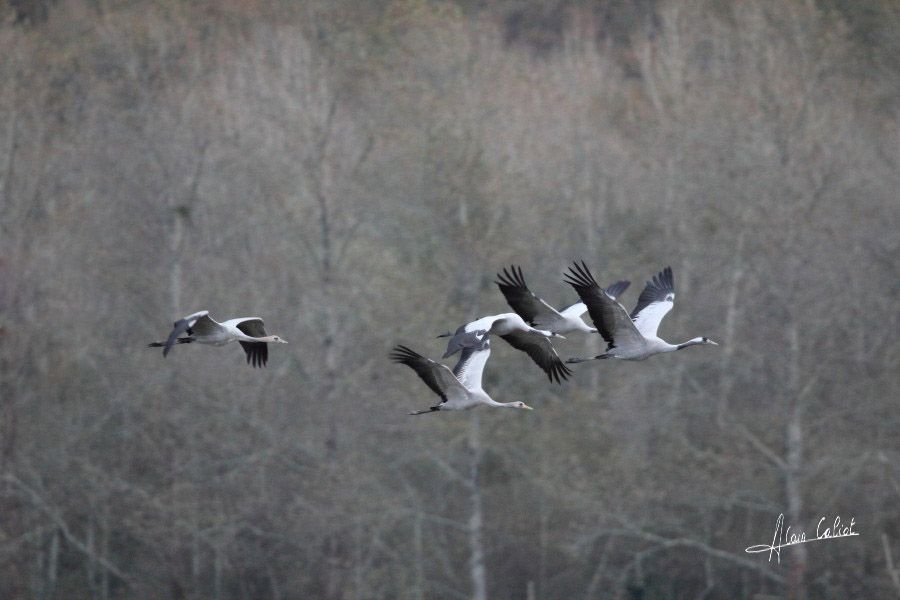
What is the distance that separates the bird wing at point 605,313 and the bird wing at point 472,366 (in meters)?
1.51

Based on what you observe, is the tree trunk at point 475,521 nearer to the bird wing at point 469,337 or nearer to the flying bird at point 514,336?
the flying bird at point 514,336

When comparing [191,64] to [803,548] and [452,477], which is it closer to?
[452,477]

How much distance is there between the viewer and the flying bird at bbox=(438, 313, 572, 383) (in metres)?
16.3

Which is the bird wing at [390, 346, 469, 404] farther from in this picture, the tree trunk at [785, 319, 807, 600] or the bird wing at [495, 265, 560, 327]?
the tree trunk at [785, 319, 807, 600]

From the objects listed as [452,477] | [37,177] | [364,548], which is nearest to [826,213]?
[452,477]

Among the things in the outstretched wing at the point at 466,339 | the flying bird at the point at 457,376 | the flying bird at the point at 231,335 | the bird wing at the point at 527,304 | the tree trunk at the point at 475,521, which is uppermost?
the bird wing at the point at 527,304

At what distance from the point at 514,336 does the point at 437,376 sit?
5.92 ft

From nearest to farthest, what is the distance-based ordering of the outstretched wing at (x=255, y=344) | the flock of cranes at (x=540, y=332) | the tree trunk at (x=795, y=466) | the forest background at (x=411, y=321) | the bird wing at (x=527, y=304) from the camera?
1. the flock of cranes at (x=540, y=332)
2. the bird wing at (x=527, y=304)
3. the outstretched wing at (x=255, y=344)
4. the tree trunk at (x=795, y=466)
5. the forest background at (x=411, y=321)

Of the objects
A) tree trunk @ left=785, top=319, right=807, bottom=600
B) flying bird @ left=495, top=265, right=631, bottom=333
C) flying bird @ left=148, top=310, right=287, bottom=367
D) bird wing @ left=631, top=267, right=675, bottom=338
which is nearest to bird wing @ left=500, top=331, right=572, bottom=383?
flying bird @ left=495, top=265, right=631, bottom=333

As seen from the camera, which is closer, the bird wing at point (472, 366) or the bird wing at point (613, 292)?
the bird wing at point (472, 366)

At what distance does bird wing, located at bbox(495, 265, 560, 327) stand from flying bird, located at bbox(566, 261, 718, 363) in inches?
22.5

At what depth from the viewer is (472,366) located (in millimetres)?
18453

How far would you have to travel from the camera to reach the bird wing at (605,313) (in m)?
16.6

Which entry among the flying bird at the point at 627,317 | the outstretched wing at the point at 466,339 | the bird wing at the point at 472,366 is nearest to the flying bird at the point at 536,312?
the flying bird at the point at 627,317
